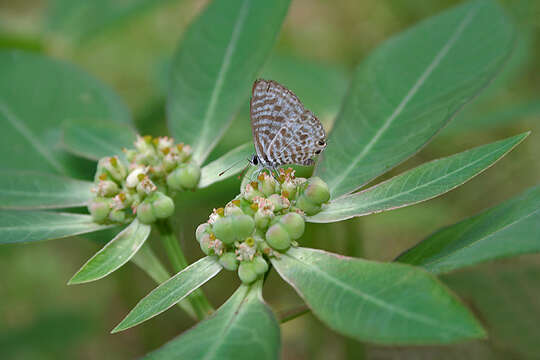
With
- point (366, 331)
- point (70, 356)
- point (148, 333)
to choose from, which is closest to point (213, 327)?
point (366, 331)

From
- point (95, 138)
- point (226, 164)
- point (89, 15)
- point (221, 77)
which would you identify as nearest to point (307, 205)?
point (226, 164)

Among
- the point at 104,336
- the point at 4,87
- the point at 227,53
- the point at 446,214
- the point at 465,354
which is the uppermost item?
the point at 4,87

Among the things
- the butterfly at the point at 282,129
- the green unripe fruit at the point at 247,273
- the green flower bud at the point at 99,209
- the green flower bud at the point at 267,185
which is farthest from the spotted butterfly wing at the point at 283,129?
the green flower bud at the point at 99,209

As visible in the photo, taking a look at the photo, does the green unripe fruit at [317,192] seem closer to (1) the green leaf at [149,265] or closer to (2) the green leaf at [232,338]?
(2) the green leaf at [232,338]

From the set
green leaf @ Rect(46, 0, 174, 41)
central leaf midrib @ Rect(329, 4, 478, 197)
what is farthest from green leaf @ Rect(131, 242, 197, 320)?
green leaf @ Rect(46, 0, 174, 41)

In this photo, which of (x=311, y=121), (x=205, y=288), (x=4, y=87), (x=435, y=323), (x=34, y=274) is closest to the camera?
(x=435, y=323)

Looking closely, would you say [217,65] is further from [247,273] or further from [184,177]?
[247,273]

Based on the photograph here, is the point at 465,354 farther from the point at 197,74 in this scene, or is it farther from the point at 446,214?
the point at 197,74
